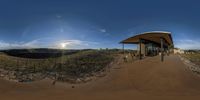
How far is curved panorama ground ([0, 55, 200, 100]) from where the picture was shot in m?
12.5

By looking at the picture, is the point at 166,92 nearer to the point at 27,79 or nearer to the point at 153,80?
the point at 153,80

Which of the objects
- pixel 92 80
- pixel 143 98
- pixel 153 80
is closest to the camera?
pixel 143 98

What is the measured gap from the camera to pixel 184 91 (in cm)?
Result: 1367

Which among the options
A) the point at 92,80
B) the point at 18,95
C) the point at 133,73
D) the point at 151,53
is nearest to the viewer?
the point at 18,95

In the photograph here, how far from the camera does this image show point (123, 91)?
13.7m

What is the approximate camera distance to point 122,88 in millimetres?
14688

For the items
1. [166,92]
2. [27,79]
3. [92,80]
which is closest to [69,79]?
[92,80]

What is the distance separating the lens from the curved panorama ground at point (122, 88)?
1251cm

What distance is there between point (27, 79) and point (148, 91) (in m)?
9.69

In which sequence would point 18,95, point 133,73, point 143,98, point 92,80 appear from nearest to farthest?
1. point 143,98
2. point 18,95
3. point 92,80
4. point 133,73

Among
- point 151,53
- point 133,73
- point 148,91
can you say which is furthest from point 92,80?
point 151,53

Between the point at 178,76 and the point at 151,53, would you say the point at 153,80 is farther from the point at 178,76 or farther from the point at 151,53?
the point at 151,53

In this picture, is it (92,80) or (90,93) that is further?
(92,80)

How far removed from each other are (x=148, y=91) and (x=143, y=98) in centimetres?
197
